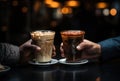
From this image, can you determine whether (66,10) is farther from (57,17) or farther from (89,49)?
(89,49)

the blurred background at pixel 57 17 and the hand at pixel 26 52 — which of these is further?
the blurred background at pixel 57 17

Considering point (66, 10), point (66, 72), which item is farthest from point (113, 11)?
point (66, 72)

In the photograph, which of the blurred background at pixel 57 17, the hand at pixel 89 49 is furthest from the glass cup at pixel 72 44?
the blurred background at pixel 57 17

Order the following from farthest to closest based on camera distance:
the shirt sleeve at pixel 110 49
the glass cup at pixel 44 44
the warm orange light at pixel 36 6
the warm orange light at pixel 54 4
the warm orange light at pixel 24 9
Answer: the warm orange light at pixel 54 4 < the warm orange light at pixel 36 6 < the warm orange light at pixel 24 9 < the shirt sleeve at pixel 110 49 < the glass cup at pixel 44 44

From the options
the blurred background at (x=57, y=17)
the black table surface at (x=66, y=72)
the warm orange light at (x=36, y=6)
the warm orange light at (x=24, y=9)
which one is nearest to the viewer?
the black table surface at (x=66, y=72)

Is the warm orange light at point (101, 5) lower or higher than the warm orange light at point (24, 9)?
higher

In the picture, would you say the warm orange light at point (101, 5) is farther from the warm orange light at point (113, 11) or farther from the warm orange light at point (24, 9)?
the warm orange light at point (24, 9)

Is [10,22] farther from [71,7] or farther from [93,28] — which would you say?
[93,28]
